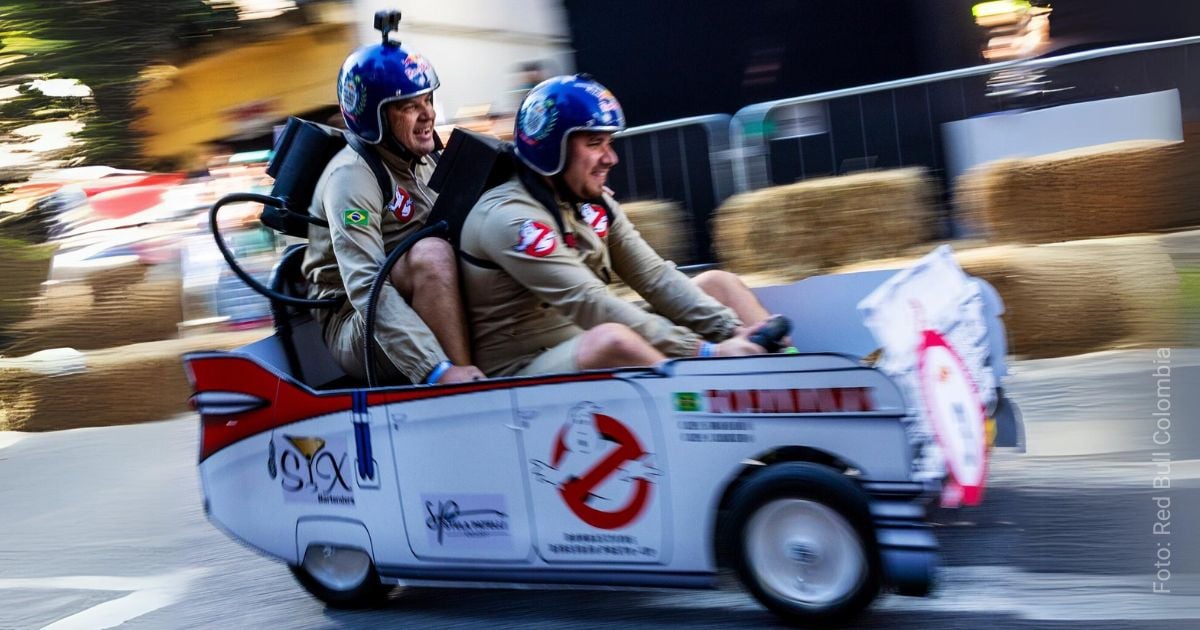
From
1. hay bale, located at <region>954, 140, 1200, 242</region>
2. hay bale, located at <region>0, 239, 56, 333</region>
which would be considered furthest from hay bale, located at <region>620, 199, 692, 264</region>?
hay bale, located at <region>0, 239, 56, 333</region>

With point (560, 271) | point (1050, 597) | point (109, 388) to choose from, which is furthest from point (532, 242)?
point (109, 388)

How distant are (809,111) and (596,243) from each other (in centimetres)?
388

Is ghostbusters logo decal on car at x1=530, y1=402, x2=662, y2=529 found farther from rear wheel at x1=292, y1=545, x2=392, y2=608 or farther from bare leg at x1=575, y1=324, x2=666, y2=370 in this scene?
rear wheel at x1=292, y1=545, x2=392, y2=608

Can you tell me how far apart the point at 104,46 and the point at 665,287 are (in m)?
10.4

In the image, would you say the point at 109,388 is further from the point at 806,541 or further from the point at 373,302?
the point at 806,541

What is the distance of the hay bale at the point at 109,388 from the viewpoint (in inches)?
366

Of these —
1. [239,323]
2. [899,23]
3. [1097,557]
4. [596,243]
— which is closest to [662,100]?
[899,23]

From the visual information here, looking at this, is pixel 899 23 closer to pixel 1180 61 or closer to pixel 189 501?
pixel 1180 61

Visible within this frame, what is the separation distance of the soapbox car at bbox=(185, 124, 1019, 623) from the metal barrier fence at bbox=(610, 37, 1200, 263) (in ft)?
11.3

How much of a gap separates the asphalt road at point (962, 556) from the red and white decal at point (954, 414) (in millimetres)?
433

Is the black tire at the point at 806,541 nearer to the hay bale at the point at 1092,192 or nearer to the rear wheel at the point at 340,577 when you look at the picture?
the rear wheel at the point at 340,577

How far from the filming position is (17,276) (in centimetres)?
1122

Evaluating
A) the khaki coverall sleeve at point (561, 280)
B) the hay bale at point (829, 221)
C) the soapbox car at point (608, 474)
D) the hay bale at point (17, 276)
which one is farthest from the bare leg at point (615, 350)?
the hay bale at point (17, 276)

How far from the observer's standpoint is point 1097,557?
3893 millimetres
